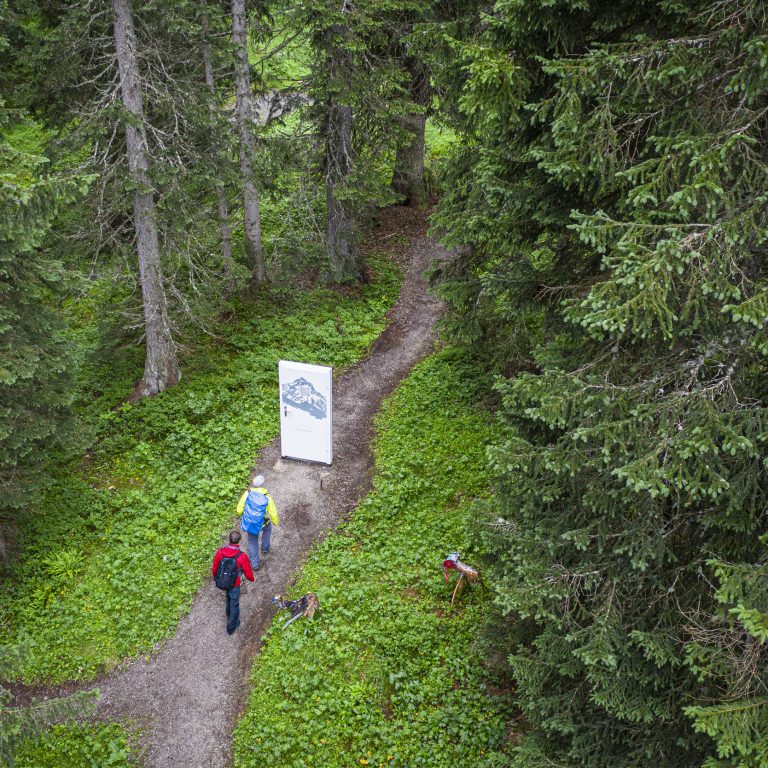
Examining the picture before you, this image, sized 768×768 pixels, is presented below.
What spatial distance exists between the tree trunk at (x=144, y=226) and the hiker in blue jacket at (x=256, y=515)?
5.54 metres

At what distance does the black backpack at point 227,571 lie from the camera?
34.8ft

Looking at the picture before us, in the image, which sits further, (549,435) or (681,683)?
(549,435)

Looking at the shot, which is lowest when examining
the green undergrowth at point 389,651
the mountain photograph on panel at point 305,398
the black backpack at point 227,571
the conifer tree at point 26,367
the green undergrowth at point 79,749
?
the green undergrowth at point 79,749

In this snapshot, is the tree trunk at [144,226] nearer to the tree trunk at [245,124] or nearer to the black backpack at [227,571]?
the tree trunk at [245,124]

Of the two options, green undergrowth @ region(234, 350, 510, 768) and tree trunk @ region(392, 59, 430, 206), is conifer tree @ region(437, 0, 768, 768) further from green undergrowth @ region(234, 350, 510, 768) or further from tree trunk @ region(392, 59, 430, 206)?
tree trunk @ region(392, 59, 430, 206)

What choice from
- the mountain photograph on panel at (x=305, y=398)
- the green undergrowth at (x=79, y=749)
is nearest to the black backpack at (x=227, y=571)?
the green undergrowth at (x=79, y=749)

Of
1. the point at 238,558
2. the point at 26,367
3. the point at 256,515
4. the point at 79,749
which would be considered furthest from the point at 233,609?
the point at 26,367

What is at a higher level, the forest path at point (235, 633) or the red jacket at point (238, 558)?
the red jacket at point (238, 558)

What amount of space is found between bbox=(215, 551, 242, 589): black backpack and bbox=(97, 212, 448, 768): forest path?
3.56ft

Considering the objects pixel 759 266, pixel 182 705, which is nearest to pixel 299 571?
pixel 182 705

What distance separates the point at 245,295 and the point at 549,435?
1347cm

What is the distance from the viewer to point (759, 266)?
6.41 m

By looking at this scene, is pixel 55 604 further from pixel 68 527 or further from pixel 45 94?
pixel 45 94

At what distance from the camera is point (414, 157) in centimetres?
2389
